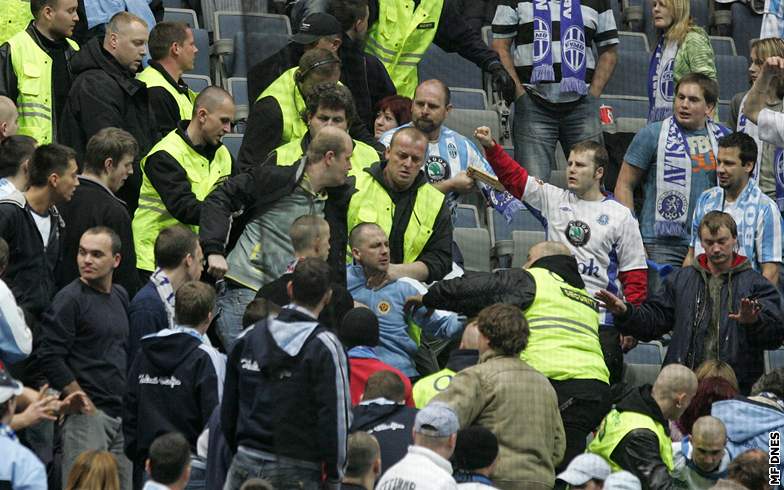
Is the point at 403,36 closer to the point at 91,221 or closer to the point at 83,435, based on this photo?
the point at 91,221

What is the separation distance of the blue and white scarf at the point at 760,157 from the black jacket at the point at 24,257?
12.7 feet

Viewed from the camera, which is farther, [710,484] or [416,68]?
[416,68]

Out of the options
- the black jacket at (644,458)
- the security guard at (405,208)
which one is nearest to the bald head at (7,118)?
the security guard at (405,208)

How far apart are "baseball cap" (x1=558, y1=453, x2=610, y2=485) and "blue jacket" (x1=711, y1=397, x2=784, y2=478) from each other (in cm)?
94

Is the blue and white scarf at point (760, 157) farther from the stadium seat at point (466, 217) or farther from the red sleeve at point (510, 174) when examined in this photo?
the stadium seat at point (466, 217)

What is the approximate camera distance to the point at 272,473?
17.9 feet

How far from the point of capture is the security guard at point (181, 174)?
7582 millimetres

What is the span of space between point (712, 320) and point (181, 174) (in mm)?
2536

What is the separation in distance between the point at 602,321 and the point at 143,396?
109 inches

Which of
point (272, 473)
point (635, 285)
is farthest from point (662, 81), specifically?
point (272, 473)

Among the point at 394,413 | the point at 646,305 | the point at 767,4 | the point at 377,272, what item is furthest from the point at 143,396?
the point at 767,4

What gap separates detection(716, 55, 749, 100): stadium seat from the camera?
11078mm

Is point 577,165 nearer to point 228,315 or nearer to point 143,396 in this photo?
point 228,315

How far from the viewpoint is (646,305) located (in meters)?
8.00
